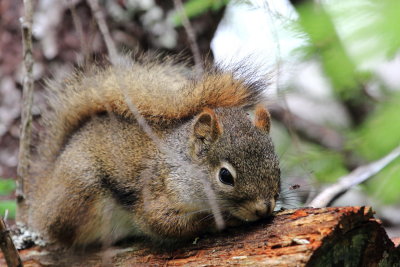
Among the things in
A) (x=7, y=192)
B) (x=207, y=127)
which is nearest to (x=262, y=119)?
(x=207, y=127)

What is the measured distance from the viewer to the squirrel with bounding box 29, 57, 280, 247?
2.27 meters

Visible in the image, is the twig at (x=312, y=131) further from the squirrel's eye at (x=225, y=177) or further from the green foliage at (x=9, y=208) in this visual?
the green foliage at (x=9, y=208)

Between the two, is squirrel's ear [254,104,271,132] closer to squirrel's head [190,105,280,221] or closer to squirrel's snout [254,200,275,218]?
squirrel's head [190,105,280,221]

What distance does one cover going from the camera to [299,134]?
12.8 ft

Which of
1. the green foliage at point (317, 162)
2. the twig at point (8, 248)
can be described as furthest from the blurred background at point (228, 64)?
the twig at point (8, 248)

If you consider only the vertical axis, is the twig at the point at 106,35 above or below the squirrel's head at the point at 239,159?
above

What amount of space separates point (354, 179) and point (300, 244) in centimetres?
42

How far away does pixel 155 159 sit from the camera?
258 centimetres

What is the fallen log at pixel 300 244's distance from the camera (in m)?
1.84

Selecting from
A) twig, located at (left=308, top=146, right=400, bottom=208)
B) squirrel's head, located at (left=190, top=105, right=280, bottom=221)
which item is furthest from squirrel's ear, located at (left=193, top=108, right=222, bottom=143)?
twig, located at (left=308, top=146, right=400, bottom=208)

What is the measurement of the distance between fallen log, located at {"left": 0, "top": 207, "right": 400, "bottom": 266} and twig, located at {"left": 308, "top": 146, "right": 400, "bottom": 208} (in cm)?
15

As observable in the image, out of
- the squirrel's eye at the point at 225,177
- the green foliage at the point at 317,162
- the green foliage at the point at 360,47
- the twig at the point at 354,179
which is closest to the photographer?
the green foliage at the point at 360,47

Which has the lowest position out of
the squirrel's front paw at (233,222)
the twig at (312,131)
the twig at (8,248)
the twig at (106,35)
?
the twig at (312,131)

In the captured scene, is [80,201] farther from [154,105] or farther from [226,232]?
[226,232]
